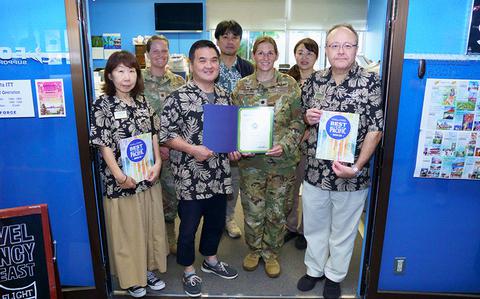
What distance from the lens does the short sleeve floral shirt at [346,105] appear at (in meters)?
1.95

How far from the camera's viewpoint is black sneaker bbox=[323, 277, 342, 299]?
233cm

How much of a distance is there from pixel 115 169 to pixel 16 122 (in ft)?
1.97

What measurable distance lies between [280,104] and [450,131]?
0.96 meters

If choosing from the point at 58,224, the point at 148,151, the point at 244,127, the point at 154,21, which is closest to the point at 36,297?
the point at 58,224

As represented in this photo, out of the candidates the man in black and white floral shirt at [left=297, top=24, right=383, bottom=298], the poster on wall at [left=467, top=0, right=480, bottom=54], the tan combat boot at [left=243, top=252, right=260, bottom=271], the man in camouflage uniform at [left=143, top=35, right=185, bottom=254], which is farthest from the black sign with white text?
the poster on wall at [left=467, top=0, right=480, bottom=54]

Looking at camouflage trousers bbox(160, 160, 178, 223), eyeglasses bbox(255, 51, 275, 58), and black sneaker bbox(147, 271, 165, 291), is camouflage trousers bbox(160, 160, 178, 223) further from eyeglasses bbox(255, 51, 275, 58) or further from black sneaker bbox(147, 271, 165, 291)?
eyeglasses bbox(255, 51, 275, 58)

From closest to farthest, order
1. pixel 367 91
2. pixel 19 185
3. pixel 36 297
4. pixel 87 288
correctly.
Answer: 1. pixel 36 297
2. pixel 367 91
3. pixel 19 185
4. pixel 87 288

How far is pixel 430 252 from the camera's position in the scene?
219 centimetres

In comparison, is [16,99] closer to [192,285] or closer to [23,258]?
[23,258]

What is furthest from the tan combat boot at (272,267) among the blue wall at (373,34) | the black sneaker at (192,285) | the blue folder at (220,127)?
the blue wall at (373,34)

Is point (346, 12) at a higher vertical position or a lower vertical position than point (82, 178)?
higher

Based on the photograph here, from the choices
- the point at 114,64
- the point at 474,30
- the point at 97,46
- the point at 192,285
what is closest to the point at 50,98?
the point at 114,64

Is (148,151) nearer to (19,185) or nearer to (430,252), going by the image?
(19,185)

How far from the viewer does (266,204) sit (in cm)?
254
